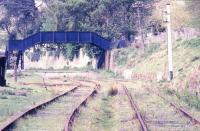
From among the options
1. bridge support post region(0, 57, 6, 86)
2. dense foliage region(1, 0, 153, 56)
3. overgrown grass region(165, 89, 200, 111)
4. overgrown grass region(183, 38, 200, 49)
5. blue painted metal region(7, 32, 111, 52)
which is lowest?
overgrown grass region(165, 89, 200, 111)

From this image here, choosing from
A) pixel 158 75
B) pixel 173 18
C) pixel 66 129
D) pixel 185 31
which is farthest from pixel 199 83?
pixel 173 18

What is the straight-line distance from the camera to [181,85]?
104 feet

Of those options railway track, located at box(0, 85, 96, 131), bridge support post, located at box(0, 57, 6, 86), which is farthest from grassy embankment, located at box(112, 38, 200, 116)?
bridge support post, located at box(0, 57, 6, 86)

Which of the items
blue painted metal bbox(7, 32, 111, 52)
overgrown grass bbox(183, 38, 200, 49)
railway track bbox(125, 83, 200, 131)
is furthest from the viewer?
blue painted metal bbox(7, 32, 111, 52)

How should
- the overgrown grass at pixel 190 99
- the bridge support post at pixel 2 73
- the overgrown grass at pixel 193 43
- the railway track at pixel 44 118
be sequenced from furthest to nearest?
the overgrown grass at pixel 193 43 < the bridge support post at pixel 2 73 < the overgrown grass at pixel 190 99 < the railway track at pixel 44 118

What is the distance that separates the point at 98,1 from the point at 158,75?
4175 centimetres

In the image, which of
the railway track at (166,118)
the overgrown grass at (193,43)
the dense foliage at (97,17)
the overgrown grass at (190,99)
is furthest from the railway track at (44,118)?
the dense foliage at (97,17)

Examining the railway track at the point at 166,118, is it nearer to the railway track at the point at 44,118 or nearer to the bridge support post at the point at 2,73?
the railway track at the point at 44,118

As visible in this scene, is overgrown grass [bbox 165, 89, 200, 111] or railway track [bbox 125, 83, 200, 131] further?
overgrown grass [bbox 165, 89, 200, 111]

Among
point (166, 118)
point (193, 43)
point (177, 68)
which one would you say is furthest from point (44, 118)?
point (193, 43)

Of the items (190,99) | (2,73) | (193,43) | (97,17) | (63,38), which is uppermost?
(97,17)

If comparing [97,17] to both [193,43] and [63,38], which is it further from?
[193,43]

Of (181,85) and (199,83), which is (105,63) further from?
(199,83)

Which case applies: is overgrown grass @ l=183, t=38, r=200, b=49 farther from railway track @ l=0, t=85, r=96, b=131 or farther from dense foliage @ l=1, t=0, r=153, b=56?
dense foliage @ l=1, t=0, r=153, b=56
